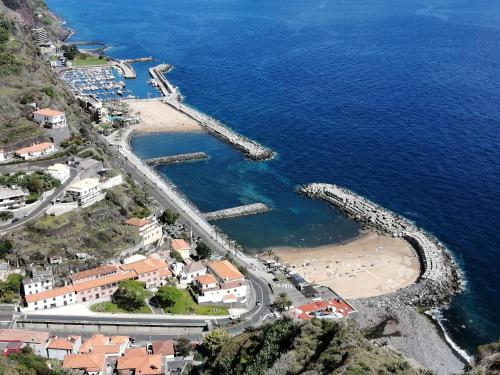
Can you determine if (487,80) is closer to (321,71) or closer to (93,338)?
(321,71)

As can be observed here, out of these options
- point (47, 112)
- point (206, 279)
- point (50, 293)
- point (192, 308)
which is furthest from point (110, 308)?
point (47, 112)

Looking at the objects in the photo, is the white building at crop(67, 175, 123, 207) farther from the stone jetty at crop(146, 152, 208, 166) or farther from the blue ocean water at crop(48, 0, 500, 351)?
the stone jetty at crop(146, 152, 208, 166)

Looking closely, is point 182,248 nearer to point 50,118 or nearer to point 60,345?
point 60,345

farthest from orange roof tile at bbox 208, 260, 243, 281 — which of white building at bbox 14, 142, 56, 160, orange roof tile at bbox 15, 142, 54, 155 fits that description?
orange roof tile at bbox 15, 142, 54, 155

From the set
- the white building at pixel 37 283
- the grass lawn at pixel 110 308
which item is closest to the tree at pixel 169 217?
the grass lawn at pixel 110 308

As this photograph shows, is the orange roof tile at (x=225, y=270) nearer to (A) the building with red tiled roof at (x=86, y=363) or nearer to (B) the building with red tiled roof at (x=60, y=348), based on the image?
(A) the building with red tiled roof at (x=86, y=363)
